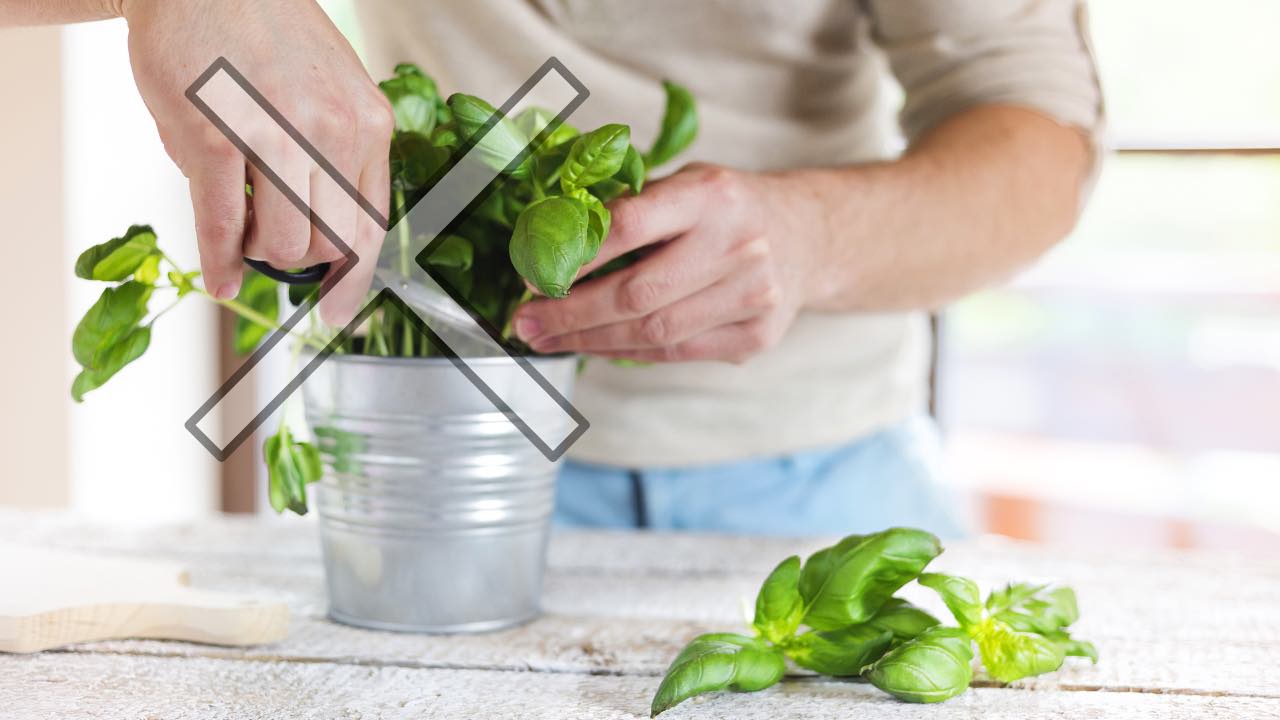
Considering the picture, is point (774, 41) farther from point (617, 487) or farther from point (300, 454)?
point (300, 454)

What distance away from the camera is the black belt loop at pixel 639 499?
1.12 meters

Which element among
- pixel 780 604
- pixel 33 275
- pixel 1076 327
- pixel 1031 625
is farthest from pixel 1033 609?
pixel 1076 327

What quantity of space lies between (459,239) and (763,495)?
0.56m

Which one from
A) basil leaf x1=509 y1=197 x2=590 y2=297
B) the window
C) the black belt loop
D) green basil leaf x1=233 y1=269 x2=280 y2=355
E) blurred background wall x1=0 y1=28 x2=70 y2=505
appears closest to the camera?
basil leaf x1=509 y1=197 x2=590 y2=297

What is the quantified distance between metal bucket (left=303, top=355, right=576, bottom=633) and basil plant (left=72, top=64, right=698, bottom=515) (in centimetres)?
3

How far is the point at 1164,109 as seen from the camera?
3.27 metres

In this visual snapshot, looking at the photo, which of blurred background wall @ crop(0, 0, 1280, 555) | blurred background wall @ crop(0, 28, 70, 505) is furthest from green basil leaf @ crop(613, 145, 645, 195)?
blurred background wall @ crop(0, 28, 70, 505)

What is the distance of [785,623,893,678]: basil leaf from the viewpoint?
629mm

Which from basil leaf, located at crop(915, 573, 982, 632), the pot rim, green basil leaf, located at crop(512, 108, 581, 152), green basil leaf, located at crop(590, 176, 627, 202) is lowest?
basil leaf, located at crop(915, 573, 982, 632)

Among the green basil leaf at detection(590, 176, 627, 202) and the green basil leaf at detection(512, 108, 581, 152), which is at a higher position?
the green basil leaf at detection(512, 108, 581, 152)

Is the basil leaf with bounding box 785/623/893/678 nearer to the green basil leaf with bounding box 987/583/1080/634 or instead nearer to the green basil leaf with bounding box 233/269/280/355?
the green basil leaf with bounding box 987/583/1080/634

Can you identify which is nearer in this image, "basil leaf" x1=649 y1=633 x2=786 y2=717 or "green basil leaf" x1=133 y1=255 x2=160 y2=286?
"basil leaf" x1=649 y1=633 x2=786 y2=717

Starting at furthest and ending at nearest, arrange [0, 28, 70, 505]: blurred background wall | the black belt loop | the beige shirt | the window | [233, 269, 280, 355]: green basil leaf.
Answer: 1. the window
2. [0, 28, 70, 505]: blurred background wall
3. the black belt loop
4. the beige shirt
5. [233, 269, 280, 355]: green basil leaf

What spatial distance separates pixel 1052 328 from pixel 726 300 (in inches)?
128
